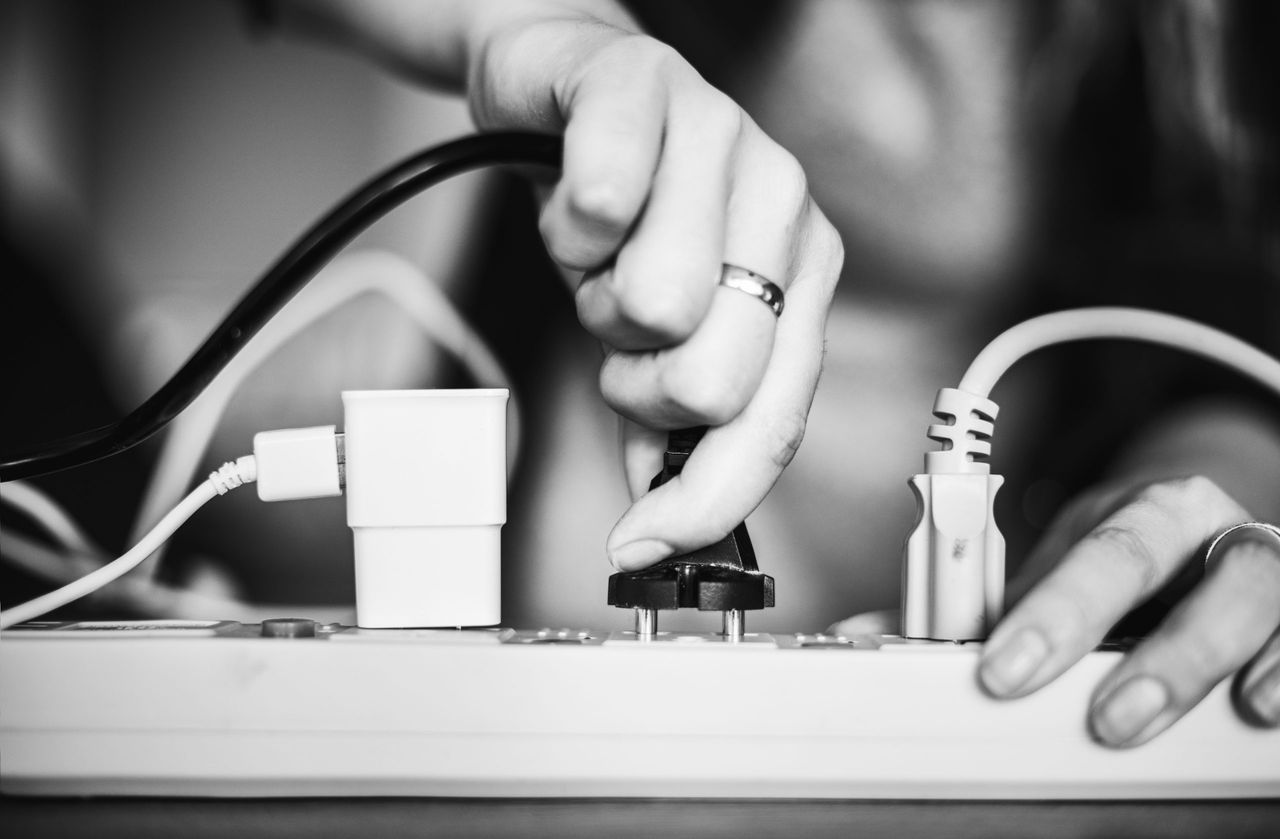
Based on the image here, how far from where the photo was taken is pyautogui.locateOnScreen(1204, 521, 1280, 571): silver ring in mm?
467

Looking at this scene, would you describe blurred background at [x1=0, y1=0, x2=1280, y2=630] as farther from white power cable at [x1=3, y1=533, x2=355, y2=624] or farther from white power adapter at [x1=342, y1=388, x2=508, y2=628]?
white power adapter at [x1=342, y1=388, x2=508, y2=628]

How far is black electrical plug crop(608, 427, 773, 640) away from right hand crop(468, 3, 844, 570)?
0.03 feet

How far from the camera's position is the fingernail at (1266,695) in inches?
15.7

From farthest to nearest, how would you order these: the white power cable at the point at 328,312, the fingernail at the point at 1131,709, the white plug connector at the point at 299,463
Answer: the white power cable at the point at 328,312
the white plug connector at the point at 299,463
the fingernail at the point at 1131,709

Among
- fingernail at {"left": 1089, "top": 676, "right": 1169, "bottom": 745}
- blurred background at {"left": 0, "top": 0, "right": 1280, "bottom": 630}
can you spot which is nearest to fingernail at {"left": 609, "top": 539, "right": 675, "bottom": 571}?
fingernail at {"left": 1089, "top": 676, "right": 1169, "bottom": 745}

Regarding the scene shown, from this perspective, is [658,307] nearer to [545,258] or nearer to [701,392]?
[701,392]

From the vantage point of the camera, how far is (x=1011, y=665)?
1.29 ft

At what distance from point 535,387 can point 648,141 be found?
1.83 ft

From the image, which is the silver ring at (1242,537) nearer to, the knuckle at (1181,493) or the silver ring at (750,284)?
the knuckle at (1181,493)

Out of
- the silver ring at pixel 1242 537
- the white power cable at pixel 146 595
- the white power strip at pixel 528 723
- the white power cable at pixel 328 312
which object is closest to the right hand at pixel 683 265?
the white power strip at pixel 528 723

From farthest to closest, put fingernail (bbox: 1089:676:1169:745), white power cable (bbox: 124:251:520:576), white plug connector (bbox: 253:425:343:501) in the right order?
white power cable (bbox: 124:251:520:576) → white plug connector (bbox: 253:425:343:501) → fingernail (bbox: 1089:676:1169:745)

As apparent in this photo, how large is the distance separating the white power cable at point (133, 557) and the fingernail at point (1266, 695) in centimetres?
49

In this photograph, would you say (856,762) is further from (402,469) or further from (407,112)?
(407,112)

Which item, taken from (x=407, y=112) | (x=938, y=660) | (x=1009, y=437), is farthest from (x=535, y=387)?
(x=938, y=660)
